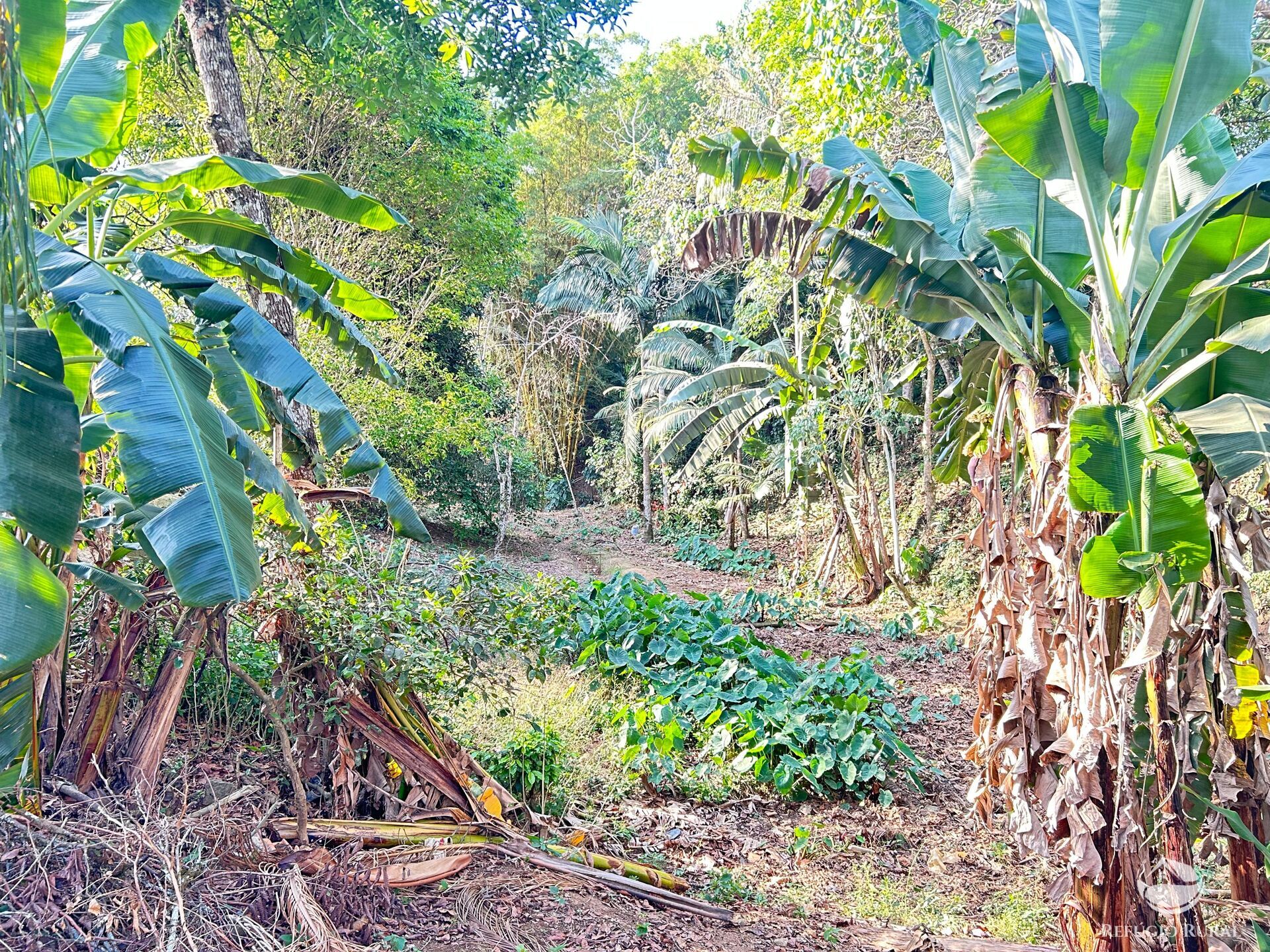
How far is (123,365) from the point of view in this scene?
2547 mm

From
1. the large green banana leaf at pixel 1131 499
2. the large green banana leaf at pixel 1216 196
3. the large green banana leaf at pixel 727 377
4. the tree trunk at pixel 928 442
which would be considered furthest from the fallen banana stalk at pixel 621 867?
the large green banana leaf at pixel 727 377

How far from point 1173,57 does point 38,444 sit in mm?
4027

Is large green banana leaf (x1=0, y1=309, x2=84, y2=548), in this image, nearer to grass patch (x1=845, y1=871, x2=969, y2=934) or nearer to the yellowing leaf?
the yellowing leaf

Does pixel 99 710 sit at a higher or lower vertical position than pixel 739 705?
higher

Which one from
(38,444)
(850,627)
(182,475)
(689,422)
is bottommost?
(850,627)

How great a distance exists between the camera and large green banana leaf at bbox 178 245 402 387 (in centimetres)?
387

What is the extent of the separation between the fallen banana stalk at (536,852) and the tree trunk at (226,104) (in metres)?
3.22

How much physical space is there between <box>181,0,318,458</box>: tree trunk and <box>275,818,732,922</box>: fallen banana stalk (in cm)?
322

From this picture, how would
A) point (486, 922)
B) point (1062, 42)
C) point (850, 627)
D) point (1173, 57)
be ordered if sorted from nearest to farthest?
1. point (1173, 57)
2. point (1062, 42)
3. point (486, 922)
4. point (850, 627)

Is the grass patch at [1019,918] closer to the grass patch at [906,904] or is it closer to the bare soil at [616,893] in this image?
the bare soil at [616,893]

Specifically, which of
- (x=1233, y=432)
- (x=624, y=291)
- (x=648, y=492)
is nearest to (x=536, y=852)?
(x=1233, y=432)

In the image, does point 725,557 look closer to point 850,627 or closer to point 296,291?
point 850,627

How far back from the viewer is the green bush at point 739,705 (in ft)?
18.7

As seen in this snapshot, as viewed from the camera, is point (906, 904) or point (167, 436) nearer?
point (167, 436)
